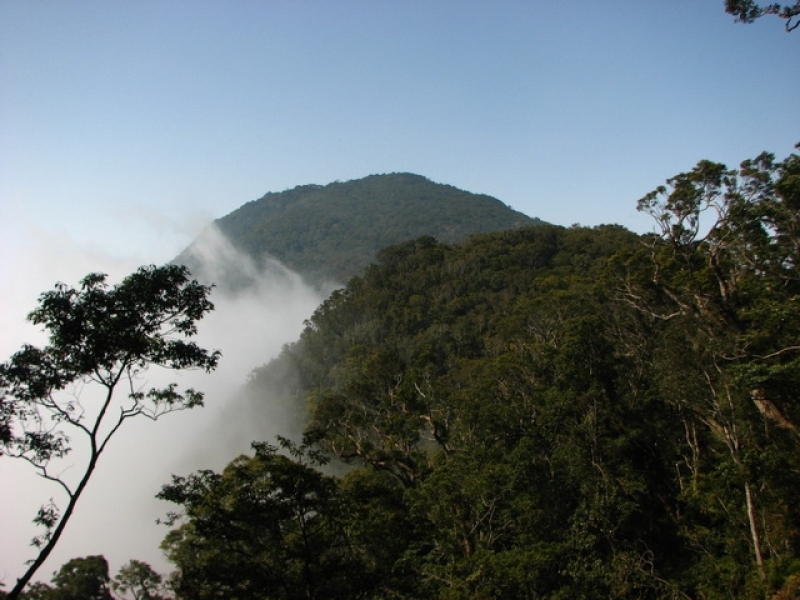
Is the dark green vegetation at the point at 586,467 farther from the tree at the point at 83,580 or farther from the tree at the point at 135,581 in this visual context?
the tree at the point at 83,580

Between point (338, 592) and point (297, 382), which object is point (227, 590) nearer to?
point (338, 592)

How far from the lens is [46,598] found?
26203 millimetres

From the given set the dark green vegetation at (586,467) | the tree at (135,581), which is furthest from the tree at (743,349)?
the tree at (135,581)

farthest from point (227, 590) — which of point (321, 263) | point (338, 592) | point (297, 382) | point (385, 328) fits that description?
point (321, 263)

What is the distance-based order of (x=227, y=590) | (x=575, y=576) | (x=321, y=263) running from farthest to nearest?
(x=321, y=263) → (x=575, y=576) → (x=227, y=590)

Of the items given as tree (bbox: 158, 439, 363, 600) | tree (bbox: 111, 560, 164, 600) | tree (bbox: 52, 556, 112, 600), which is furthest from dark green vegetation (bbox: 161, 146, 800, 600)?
tree (bbox: 52, 556, 112, 600)

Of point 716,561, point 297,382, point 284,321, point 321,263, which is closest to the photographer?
point 716,561

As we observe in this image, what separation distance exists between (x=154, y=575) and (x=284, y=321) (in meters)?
131

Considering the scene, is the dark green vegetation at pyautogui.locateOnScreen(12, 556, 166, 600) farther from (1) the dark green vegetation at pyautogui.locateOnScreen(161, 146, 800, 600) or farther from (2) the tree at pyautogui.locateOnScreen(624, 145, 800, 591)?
(2) the tree at pyautogui.locateOnScreen(624, 145, 800, 591)

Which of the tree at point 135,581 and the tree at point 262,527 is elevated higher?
the tree at point 135,581

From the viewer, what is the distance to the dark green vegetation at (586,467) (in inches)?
441

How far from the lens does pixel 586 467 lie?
60.8ft

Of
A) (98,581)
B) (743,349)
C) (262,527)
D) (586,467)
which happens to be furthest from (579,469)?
(98,581)

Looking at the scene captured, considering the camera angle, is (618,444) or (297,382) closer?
(618,444)
